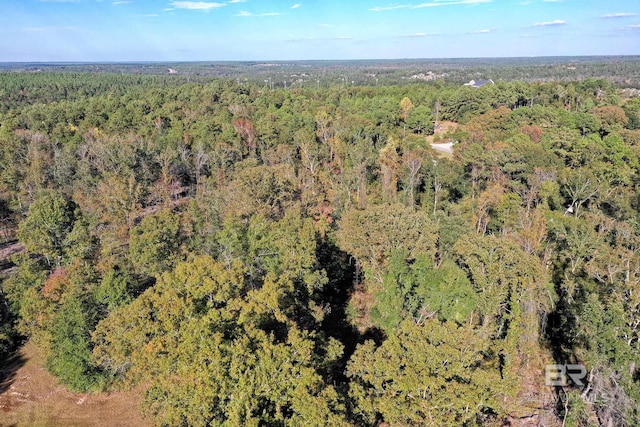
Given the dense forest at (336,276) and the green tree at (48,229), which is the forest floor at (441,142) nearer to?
the dense forest at (336,276)

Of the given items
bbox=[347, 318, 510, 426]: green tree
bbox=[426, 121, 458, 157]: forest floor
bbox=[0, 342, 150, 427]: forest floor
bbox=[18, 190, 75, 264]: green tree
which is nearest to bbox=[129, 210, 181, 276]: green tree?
bbox=[18, 190, 75, 264]: green tree

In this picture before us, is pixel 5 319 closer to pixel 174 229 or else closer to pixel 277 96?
pixel 174 229

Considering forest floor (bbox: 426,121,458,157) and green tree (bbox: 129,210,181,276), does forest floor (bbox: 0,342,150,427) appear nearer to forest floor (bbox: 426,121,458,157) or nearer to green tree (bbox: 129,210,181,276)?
green tree (bbox: 129,210,181,276)

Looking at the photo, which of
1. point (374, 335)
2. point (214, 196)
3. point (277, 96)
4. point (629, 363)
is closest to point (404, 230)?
point (374, 335)

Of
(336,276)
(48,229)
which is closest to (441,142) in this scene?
(336,276)

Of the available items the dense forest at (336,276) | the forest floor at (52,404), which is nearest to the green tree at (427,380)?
the dense forest at (336,276)

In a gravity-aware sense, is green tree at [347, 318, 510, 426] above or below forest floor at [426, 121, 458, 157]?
below
